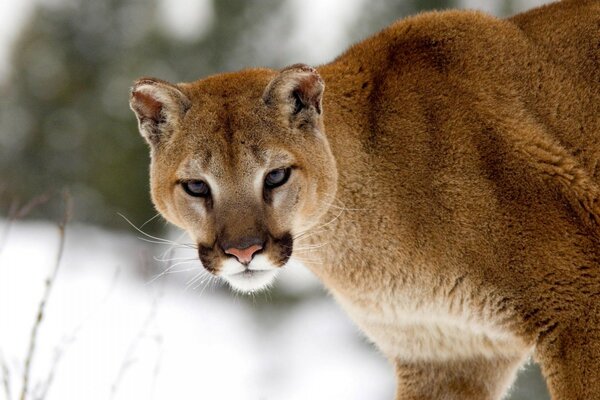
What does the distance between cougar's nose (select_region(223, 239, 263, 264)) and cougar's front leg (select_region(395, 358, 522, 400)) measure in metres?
1.54

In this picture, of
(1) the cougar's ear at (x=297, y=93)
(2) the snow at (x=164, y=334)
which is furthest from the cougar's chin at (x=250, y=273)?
(2) the snow at (x=164, y=334)

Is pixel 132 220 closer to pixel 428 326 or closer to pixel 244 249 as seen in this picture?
pixel 428 326

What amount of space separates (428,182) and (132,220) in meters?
19.3

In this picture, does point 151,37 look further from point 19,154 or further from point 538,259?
point 538,259

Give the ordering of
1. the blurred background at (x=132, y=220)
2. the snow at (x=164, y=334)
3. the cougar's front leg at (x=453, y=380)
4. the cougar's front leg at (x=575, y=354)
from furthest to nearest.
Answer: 1. the blurred background at (x=132, y=220)
2. the snow at (x=164, y=334)
3. the cougar's front leg at (x=453, y=380)
4. the cougar's front leg at (x=575, y=354)

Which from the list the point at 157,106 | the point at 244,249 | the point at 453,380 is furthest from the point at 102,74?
the point at 244,249

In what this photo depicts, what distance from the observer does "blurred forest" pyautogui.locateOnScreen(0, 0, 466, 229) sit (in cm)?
2397

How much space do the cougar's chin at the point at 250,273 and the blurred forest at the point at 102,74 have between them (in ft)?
54.3

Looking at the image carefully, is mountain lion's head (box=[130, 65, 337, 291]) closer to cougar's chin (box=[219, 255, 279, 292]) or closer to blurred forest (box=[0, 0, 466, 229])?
cougar's chin (box=[219, 255, 279, 292])

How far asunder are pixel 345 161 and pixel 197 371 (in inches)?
333

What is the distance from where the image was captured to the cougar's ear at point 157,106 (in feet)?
19.6

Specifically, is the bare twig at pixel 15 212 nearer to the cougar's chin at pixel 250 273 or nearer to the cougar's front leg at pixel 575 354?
the cougar's chin at pixel 250 273

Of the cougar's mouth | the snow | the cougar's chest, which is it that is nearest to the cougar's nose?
the cougar's mouth

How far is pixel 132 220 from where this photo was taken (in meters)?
24.7
